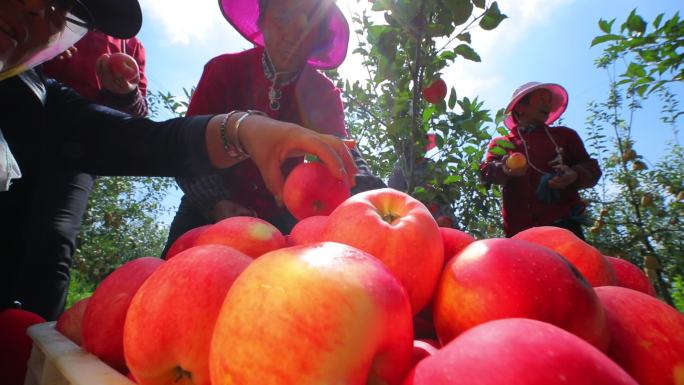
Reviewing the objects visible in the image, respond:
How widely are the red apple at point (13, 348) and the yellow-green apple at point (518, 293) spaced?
122cm

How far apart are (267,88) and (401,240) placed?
5.42 ft

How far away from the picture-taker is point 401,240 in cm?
71

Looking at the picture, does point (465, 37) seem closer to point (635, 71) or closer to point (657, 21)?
point (657, 21)

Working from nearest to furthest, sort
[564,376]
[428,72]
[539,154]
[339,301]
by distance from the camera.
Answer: [564,376]
[339,301]
[428,72]
[539,154]

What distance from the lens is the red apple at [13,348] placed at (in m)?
1.12

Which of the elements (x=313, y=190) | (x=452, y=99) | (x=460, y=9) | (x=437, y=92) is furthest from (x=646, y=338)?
(x=452, y=99)

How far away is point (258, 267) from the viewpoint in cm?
55

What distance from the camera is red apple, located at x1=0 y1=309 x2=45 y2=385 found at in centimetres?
112

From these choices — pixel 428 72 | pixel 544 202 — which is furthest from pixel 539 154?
pixel 428 72

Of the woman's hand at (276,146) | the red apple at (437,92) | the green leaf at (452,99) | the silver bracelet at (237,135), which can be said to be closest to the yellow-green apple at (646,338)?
the woman's hand at (276,146)

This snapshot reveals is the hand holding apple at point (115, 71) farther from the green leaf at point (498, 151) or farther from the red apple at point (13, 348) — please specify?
the green leaf at point (498, 151)

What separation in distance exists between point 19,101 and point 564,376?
5.85 feet

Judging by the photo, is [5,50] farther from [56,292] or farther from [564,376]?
[564,376]

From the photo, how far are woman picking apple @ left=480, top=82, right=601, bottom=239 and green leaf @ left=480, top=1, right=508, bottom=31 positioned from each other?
4.05 feet
